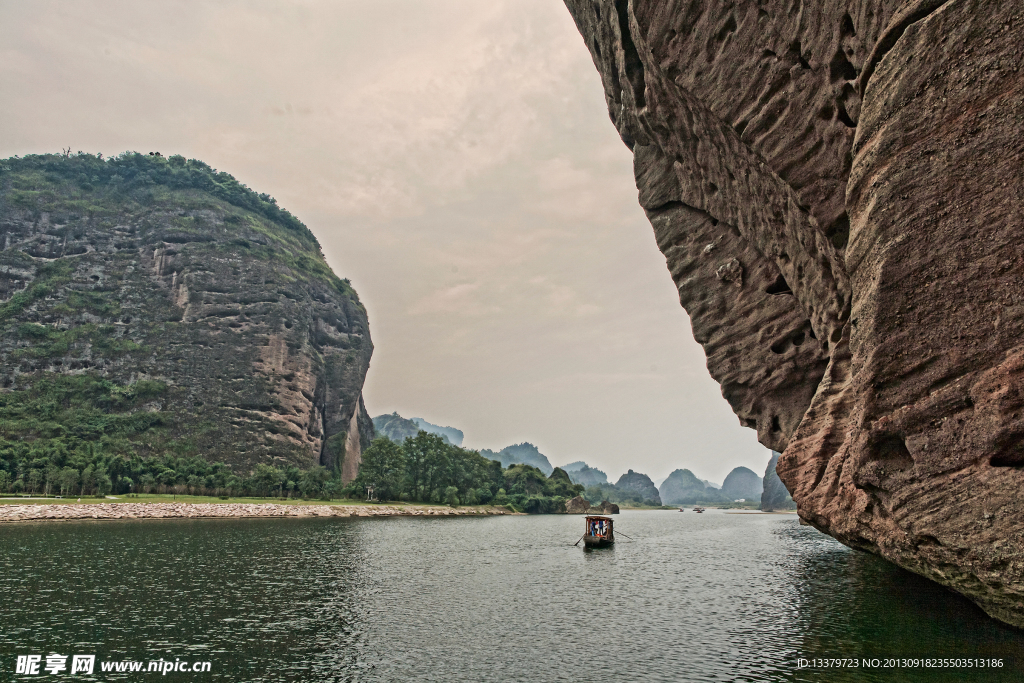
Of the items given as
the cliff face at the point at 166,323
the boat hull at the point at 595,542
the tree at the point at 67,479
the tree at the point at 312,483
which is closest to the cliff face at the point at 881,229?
the boat hull at the point at 595,542

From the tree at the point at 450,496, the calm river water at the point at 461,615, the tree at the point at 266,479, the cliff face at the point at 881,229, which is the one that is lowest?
the tree at the point at 450,496

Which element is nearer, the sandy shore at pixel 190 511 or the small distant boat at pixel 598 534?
the small distant boat at pixel 598 534

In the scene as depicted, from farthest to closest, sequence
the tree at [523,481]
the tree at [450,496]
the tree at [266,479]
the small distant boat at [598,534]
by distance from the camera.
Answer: the tree at [523,481]
the tree at [450,496]
the tree at [266,479]
the small distant boat at [598,534]

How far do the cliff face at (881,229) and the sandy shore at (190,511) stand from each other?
77.3 meters

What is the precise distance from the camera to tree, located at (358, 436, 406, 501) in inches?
4461

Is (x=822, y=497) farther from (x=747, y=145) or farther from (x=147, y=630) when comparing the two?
(x=147, y=630)

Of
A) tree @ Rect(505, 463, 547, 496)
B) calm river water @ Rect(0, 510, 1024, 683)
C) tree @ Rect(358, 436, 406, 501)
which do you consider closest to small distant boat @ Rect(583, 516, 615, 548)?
calm river water @ Rect(0, 510, 1024, 683)

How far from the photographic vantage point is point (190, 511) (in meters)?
77.6

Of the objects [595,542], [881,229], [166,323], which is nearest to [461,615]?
[881,229]

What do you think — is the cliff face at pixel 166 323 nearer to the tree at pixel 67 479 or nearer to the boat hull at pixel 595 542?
the tree at pixel 67 479

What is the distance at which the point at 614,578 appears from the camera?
3816cm

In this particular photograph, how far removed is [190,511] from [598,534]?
191 feet

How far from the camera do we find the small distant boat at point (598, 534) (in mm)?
59438

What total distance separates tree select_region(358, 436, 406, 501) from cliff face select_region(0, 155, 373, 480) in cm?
1900
